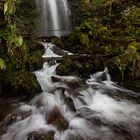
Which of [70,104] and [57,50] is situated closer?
[70,104]

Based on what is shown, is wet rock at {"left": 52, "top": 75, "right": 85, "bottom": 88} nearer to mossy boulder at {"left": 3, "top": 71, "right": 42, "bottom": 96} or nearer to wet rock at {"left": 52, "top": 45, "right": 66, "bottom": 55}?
mossy boulder at {"left": 3, "top": 71, "right": 42, "bottom": 96}

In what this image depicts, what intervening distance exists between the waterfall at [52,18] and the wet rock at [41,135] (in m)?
10.9

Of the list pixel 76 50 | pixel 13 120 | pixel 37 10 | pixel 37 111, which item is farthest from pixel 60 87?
pixel 37 10

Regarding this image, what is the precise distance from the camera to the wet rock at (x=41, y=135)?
5.90m

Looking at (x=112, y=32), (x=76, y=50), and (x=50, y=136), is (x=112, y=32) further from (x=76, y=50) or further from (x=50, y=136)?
(x=50, y=136)

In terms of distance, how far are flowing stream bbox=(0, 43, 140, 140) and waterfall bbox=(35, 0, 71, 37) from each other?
23.7 feet

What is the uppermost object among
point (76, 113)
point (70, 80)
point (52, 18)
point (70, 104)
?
point (52, 18)

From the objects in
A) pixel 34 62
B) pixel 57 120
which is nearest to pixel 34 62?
pixel 34 62

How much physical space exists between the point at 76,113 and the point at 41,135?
178cm

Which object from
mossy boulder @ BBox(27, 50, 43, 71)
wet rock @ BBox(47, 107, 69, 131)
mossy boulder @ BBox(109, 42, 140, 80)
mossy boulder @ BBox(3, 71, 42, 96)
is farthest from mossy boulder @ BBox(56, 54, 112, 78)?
wet rock @ BBox(47, 107, 69, 131)

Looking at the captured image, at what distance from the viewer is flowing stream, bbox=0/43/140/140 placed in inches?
254

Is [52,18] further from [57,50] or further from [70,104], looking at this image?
[70,104]

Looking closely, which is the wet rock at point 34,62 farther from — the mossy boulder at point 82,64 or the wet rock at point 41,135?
the wet rock at point 41,135

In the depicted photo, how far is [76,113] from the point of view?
7.52 m
